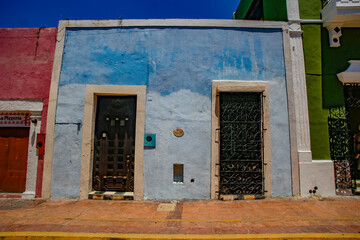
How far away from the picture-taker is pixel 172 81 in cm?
606

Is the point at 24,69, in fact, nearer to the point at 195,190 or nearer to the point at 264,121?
the point at 195,190

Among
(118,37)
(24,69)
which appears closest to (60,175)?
(24,69)

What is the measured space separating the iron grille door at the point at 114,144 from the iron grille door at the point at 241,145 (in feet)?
8.07

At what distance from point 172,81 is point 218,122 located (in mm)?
1671

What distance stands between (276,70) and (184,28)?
2836mm

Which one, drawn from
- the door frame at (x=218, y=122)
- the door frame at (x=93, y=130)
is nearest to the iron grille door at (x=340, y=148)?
the door frame at (x=218, y=122)

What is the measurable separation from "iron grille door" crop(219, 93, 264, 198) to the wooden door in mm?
5361

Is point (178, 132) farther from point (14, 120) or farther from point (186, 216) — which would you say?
point (14, 120)

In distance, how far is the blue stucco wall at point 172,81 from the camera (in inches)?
228

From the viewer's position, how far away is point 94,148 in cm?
601

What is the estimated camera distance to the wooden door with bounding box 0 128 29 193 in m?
6.02

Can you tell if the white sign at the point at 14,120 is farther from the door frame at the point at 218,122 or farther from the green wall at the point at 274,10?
the green wall at the point at 274,10

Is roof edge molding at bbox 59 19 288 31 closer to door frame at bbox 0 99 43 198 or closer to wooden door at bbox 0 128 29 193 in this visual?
door frame at bbox 0 99 43 198

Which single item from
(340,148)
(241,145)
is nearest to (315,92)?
(340,148)
